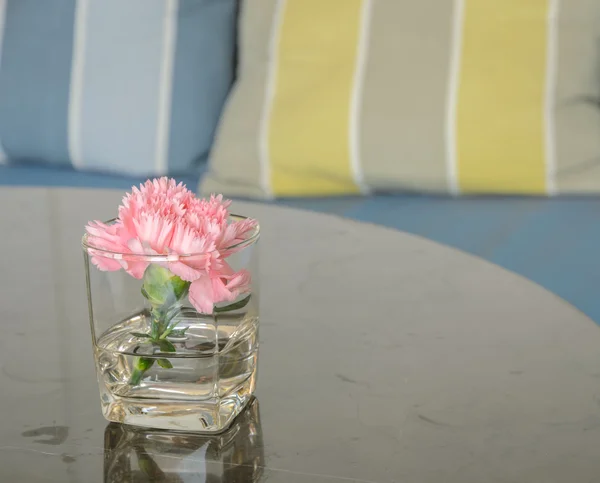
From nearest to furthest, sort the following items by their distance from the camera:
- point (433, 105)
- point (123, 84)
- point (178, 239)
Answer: point (178, 239) → point (433, 105) → point (123, 84)

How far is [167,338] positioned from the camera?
51 cm

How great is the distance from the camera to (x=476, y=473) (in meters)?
0.48

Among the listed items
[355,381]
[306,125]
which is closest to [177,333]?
[355,381]

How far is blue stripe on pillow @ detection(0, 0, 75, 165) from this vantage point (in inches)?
64.5

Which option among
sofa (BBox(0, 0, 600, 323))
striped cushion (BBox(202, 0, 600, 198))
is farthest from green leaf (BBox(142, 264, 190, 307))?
striped cushion (BBox(202, 0, 600, 198))

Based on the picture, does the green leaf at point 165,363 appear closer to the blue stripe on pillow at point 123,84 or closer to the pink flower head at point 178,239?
the pink flower head at point 178,239

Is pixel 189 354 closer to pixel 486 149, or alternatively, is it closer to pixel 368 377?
pixel 368 377

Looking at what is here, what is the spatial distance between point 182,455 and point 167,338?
2.6 inches

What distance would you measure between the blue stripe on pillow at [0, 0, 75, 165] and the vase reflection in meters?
1.21

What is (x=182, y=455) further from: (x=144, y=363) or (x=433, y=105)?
(x=433, y=105)

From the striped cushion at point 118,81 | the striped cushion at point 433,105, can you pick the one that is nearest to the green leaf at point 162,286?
the striped cushion at point 433,105

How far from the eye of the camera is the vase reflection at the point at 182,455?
47cm

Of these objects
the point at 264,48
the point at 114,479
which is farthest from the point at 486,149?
the point at 114,479

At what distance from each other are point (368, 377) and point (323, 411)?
0.06 meters
